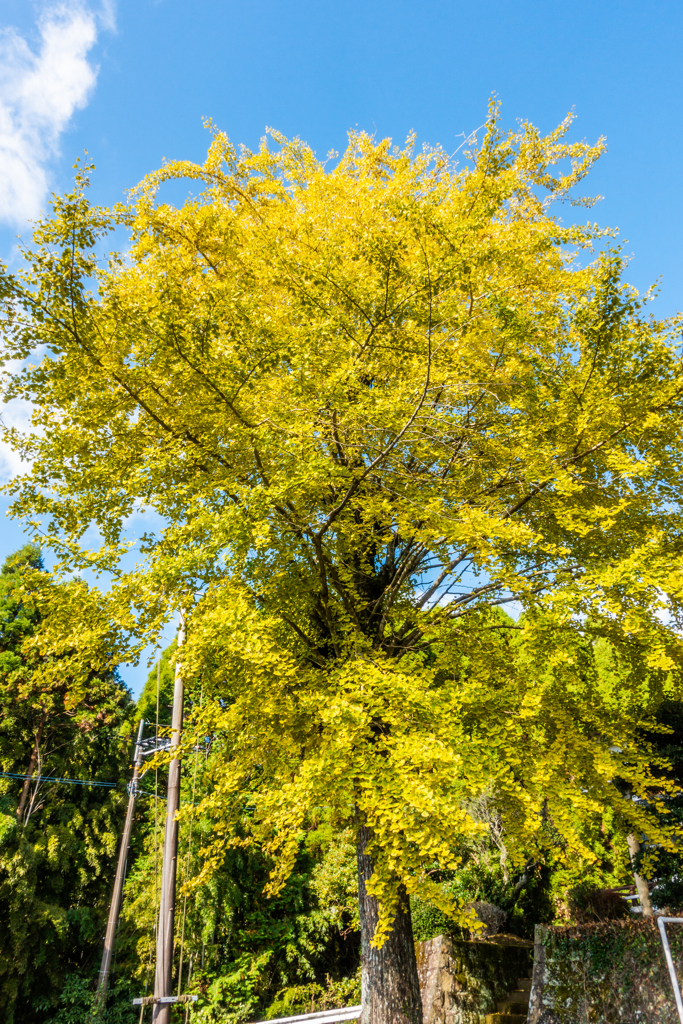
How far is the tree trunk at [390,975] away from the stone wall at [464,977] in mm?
3417

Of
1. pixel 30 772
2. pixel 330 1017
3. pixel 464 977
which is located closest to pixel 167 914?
pixel 330 1017

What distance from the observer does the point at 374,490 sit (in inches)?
237

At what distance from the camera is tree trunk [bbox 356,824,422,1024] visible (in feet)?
17.8

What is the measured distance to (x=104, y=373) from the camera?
5.30 m

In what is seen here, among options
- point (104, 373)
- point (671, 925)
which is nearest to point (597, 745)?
point (671, 925)

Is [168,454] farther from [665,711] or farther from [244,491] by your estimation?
[665,711]

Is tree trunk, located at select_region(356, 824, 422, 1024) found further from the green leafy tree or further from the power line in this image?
the power line

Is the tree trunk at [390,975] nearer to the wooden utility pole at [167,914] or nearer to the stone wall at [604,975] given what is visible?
the wooden utility pole at [167,914]

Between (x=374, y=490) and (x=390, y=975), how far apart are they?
4.61 m

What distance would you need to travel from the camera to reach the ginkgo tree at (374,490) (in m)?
4.64

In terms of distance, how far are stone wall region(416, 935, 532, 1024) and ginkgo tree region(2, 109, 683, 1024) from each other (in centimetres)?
356

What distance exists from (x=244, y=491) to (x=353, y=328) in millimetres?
2719

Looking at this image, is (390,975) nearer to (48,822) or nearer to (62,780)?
(62,780)

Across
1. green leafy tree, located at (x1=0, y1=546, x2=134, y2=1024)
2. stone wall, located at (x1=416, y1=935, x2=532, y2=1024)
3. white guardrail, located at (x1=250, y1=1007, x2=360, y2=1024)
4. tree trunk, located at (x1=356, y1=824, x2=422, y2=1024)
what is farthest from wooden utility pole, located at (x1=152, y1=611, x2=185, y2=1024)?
stone wall, located at (x1=416, y1=935, x2=532, y2=1024)
